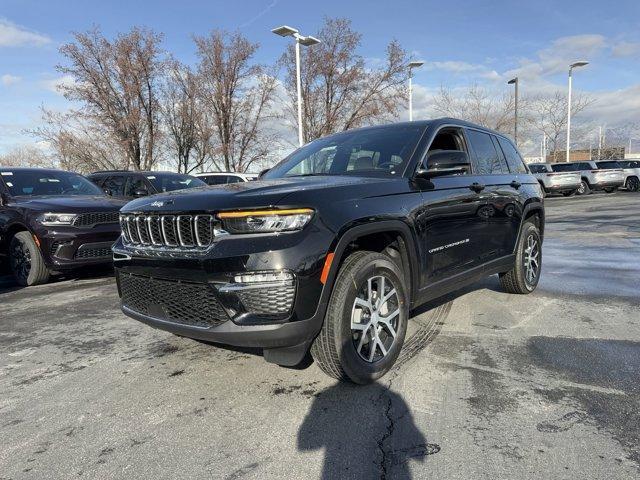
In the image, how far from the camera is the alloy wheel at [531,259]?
5.66 m

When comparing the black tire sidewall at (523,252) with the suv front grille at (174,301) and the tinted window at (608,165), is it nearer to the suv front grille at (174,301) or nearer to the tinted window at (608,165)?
the suv front grille at (174,301)

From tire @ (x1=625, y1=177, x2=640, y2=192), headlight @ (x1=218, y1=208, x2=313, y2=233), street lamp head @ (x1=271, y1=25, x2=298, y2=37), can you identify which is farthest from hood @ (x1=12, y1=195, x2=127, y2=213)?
tire @ (x1=625, y1=177, x2=640, y2=192)

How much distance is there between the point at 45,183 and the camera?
25.1 ft

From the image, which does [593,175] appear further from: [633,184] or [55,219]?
[55,219]

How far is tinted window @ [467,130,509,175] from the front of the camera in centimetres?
483

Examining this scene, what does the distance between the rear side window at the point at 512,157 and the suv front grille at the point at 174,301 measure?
4.06m

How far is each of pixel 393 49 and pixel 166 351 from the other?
90.0ft

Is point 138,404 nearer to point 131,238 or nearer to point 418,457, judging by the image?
point 131,238

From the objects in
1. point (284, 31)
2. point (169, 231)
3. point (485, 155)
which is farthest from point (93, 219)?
point (284, 31)

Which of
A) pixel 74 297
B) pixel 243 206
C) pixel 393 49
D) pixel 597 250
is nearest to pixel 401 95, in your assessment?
pixel 393 49

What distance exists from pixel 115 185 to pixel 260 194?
8367mm

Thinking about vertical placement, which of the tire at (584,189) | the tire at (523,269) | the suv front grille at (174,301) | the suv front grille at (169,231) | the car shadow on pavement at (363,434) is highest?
the suv front grille at (169,231)

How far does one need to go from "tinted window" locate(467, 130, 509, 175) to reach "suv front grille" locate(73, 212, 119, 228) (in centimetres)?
496

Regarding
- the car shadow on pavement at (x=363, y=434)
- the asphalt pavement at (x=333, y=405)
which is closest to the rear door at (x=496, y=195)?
the asphalt pavement at (x=333, y=405)
